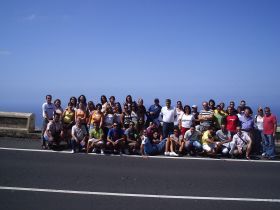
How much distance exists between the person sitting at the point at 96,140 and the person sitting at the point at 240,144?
15.9 feet

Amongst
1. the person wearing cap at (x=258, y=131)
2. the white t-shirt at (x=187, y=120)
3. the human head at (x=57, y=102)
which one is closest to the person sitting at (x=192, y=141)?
the white t-shirt at (x=187, y=120)

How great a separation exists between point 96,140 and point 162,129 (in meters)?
2.99

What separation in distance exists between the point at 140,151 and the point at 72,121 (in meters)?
3.01

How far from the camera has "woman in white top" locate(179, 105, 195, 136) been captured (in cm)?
1270

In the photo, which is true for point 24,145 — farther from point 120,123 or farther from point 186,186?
point 186,186

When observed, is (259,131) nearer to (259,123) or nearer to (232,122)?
(259,123)

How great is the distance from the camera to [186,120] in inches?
502

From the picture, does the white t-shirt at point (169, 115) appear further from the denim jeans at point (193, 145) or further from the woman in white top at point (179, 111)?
the denim jeans at point (193, 145)

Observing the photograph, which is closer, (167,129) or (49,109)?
(49,109)

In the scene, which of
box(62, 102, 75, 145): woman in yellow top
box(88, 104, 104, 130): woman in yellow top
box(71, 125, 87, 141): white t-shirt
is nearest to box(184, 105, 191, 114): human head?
box(88, 104, 104, 130): woman in yellow top

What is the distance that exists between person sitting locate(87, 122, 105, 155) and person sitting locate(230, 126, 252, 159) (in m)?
4.85

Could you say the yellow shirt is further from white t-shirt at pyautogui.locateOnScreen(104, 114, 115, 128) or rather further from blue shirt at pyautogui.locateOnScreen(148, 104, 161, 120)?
white t-shirt at pyautogui.locateOnScreen(104, 114, 115, 128)

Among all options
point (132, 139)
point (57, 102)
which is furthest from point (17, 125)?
point (132, 139)

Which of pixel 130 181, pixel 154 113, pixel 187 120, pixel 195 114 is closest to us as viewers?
pixel 130 181
